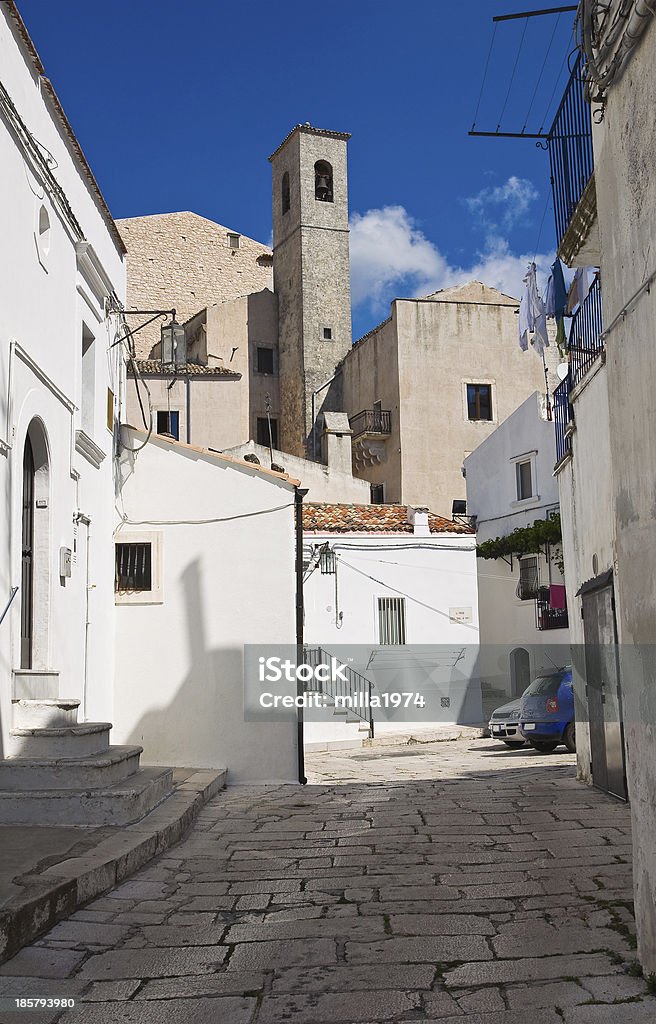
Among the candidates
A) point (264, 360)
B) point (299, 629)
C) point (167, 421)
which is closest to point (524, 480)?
point (167, 421)

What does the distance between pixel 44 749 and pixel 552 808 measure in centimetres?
466

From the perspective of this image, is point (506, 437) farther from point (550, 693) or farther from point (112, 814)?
point (112, 814)

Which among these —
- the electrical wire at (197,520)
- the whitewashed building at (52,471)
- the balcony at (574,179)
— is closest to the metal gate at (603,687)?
the balcony at (574,179)

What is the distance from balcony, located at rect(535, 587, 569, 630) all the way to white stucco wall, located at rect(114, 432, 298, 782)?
48.2 ft

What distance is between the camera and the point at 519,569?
97.6ft

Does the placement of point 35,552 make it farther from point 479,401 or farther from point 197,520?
point 479,401

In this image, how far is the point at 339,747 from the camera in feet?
67.7

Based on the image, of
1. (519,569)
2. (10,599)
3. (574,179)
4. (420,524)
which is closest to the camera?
(10,599)

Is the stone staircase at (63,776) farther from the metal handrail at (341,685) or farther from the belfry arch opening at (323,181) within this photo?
the belfry arch opening at (323,181)

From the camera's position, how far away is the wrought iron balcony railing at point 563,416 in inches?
480

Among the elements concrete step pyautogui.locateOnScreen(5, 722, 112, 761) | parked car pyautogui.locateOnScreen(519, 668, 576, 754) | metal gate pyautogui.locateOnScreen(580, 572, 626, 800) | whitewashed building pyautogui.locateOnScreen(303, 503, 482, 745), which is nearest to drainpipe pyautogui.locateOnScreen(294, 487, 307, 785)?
metal gate pyautogui.locateOnScreen(580, 572, 626, 800)

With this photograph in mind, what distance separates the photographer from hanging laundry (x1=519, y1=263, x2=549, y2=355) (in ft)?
43.1

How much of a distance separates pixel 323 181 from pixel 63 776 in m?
38.9

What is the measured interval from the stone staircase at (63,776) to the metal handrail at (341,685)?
544 inches
